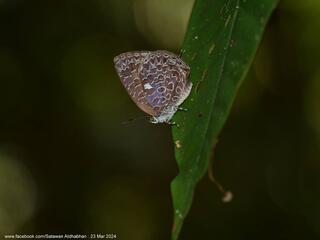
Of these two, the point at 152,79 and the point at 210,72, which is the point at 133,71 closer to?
the point at 152,79

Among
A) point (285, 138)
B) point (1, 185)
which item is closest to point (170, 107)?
point (285, 138)

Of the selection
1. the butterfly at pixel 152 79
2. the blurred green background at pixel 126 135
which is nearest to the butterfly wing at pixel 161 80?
the butterfly at pixel 152 79

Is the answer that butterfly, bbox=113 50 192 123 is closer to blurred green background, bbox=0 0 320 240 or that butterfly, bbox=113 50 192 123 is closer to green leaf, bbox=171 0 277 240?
green leaf, bbox=171 0 277 240

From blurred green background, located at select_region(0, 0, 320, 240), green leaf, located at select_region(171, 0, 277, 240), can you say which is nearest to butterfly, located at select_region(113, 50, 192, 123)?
green leaf, located at select_region(171, 0, 277, 240)

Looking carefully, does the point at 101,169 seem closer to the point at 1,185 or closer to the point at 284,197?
the point at 1,185

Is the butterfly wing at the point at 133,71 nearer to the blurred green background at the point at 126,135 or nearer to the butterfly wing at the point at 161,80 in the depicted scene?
the butterfly wing at the point at 161,80

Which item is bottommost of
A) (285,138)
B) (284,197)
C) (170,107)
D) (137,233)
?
(137,233)
